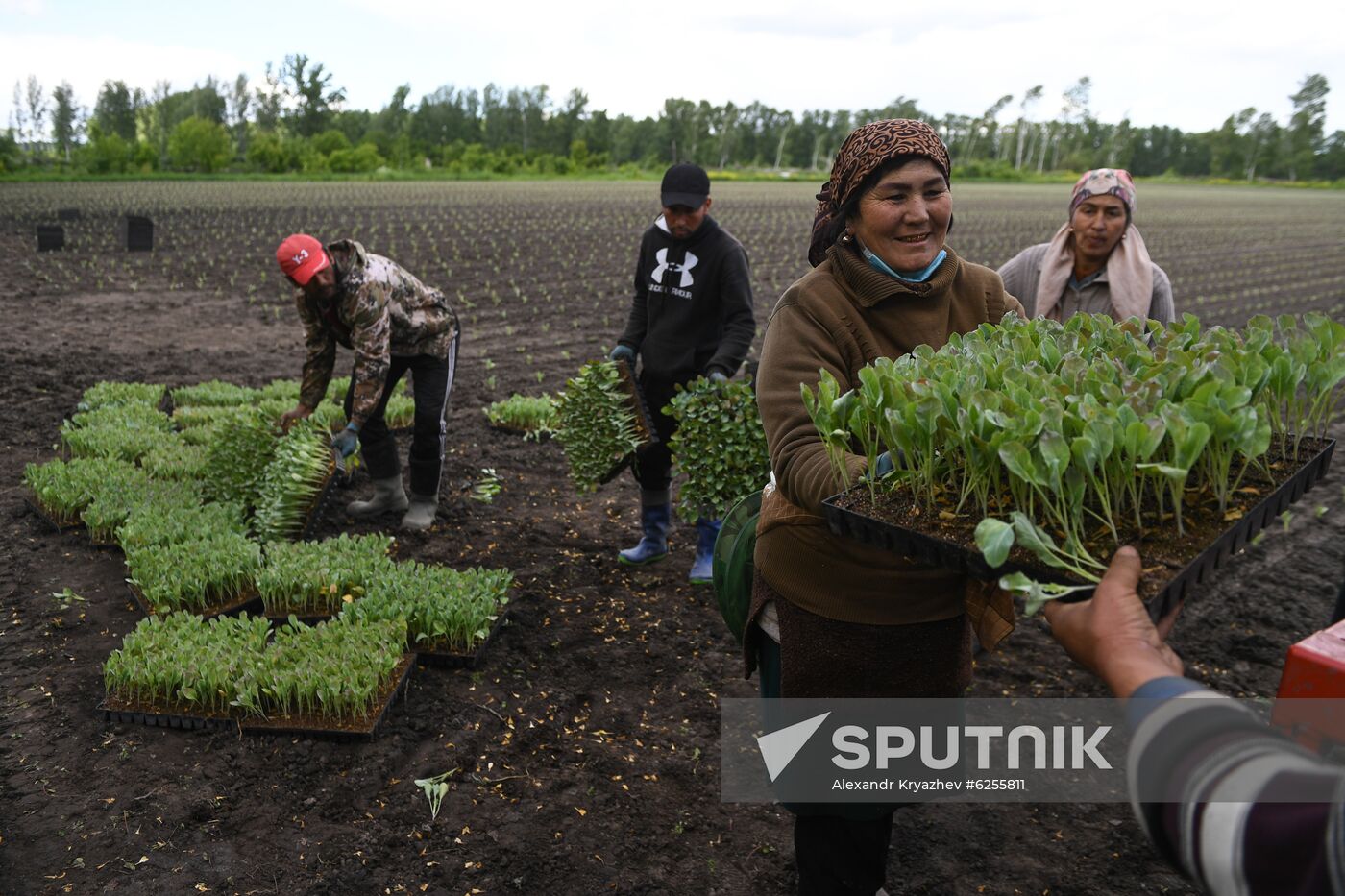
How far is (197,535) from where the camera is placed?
462cm

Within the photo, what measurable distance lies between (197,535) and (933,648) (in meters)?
3.85

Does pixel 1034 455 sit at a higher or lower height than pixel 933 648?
higher

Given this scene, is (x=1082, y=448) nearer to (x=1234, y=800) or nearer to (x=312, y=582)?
(x=1234, y=800)

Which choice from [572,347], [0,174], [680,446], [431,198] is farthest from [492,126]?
[680,446]

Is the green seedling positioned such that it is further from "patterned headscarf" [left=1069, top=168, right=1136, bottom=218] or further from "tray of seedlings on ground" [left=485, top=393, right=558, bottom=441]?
"tray of seedlings on ground" [left=485, top=393, right=558, bottom=441]

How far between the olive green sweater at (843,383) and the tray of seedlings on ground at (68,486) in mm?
4581

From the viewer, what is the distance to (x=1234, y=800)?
100cm

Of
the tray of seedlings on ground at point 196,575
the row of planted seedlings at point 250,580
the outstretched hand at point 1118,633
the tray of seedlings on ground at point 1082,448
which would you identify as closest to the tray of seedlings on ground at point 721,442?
the row of planted seedlings at point 250,580

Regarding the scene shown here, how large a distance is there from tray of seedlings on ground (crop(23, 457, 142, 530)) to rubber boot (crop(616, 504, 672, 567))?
2.88m

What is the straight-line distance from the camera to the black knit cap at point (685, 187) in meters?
4.35

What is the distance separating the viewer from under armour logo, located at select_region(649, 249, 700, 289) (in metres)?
4.52

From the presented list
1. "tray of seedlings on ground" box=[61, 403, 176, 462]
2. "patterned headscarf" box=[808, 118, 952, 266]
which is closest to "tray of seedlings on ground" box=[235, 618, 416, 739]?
"patterned headscarf" box=[808, 118, 952, 266]

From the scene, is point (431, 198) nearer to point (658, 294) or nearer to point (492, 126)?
point (658, 294)

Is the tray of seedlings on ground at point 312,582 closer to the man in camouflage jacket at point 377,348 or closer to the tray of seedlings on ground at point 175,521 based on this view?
the tray of seedlings on ground at point 175,521
